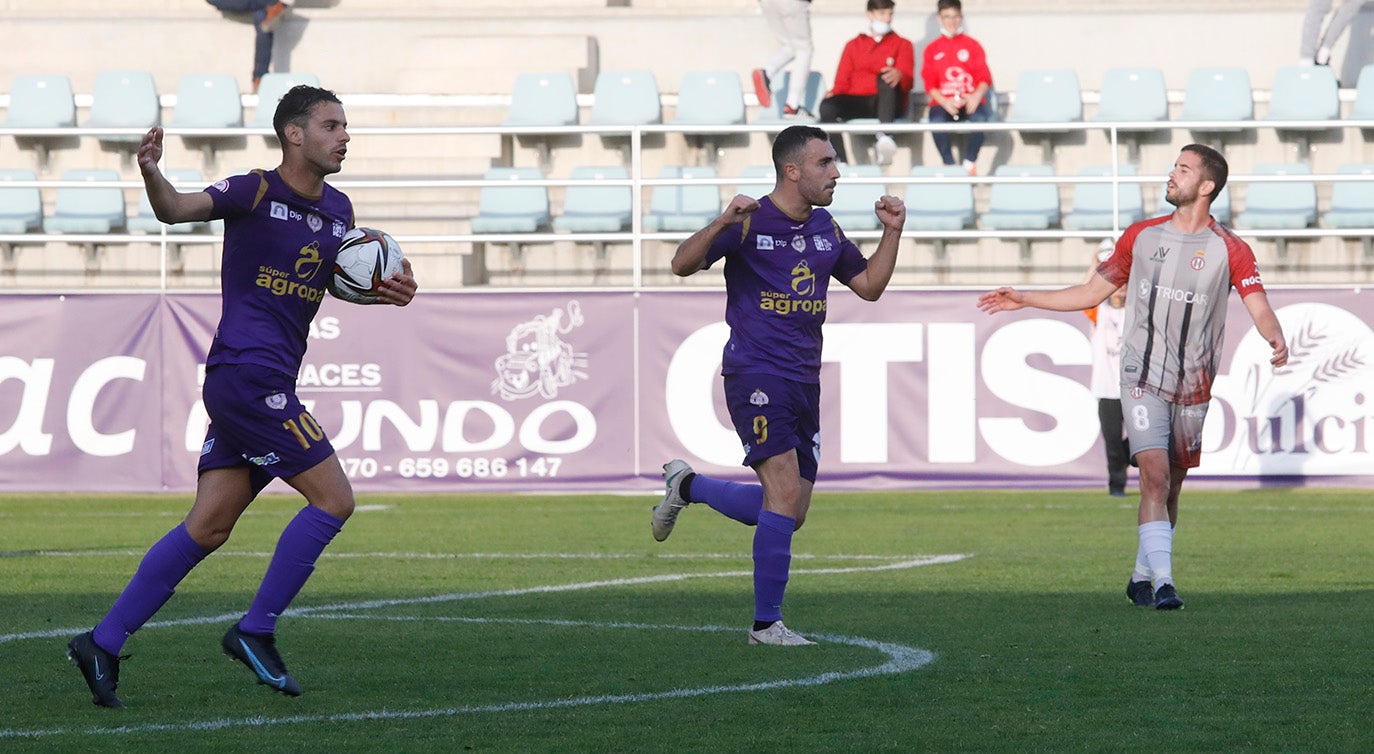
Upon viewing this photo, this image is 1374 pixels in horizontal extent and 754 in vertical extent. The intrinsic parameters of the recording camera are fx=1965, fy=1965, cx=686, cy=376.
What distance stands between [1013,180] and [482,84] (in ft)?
23.3

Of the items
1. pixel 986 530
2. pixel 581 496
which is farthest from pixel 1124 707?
pixel 581 496

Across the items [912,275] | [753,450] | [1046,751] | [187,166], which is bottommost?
[1046,751]

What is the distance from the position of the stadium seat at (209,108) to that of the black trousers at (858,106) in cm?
625

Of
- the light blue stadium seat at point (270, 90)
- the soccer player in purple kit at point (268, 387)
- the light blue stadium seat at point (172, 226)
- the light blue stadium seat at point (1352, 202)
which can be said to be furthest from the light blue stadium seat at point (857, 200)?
the soccer player in purple kit at point (268, 387)

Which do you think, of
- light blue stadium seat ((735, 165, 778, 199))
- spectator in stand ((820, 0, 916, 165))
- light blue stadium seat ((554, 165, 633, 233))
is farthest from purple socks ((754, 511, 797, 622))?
spectator in stand ((820, 0, 916, 165))

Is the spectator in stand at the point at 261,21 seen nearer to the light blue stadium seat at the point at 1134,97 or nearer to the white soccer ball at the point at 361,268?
the light blue stadium seat at the point at 1134,97

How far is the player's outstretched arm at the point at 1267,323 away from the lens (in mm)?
8664

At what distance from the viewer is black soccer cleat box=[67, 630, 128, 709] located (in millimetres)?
5949

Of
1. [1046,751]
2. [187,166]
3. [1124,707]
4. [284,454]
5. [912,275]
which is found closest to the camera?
[1046,751]

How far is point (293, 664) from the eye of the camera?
22.8 feet

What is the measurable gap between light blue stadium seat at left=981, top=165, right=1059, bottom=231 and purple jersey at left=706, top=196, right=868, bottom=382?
1159cm

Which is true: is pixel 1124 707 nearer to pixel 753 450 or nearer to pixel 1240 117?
pixel 753 450

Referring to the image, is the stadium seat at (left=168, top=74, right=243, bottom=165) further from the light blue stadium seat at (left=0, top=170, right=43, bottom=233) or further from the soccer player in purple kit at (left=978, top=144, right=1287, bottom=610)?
the soccer player in purple kit at (left=978, top=144, right=1287, bottom=610)

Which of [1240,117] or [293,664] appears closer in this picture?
[293,664]
